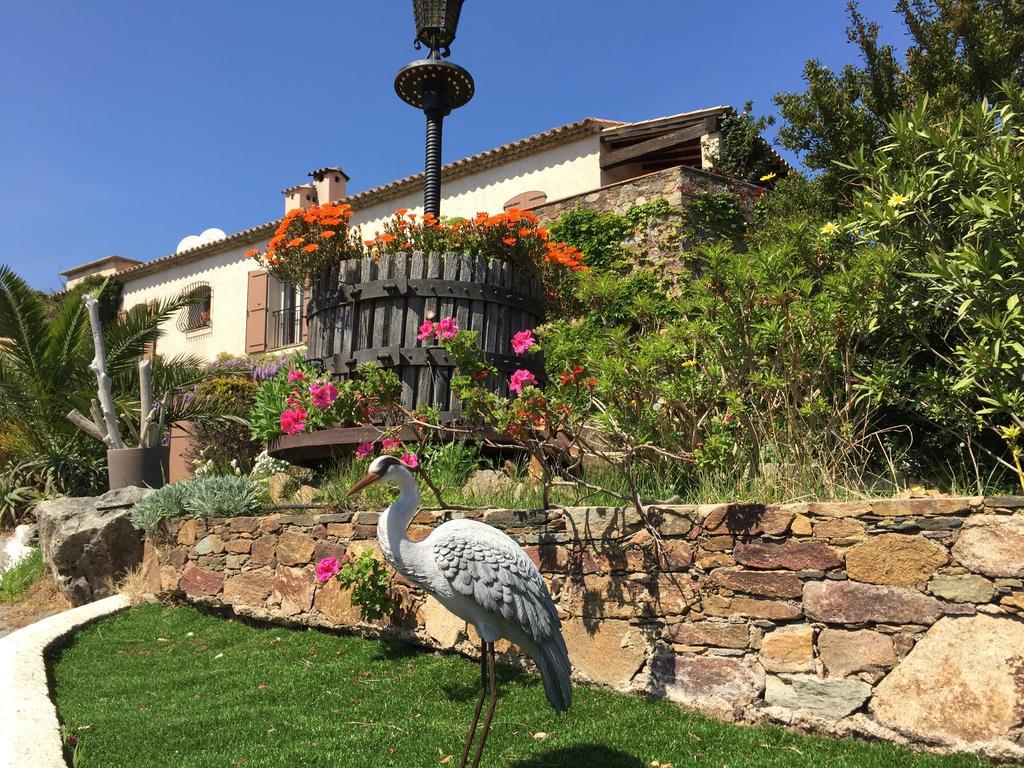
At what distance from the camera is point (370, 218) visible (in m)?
17.4

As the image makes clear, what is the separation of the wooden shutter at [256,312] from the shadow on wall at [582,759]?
1665 cm

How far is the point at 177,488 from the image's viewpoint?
7.77m

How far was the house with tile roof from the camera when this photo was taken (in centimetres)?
1386

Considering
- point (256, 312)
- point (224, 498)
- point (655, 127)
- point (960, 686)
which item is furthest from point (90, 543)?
point (256, 312)

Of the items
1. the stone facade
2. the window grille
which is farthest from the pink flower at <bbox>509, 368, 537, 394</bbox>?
the window grille

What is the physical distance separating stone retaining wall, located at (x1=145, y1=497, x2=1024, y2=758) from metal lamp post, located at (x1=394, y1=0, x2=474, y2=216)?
4.37m

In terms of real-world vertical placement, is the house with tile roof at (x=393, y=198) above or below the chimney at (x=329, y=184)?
below

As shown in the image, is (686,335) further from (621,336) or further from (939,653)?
(939,653)

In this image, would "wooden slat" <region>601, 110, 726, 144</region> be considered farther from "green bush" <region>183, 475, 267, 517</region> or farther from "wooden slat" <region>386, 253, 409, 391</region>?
"green bush" <region>183, 475, 267, 517</region>

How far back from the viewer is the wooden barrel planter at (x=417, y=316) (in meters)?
7.07

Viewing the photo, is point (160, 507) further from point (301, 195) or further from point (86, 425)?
point (301, 195)

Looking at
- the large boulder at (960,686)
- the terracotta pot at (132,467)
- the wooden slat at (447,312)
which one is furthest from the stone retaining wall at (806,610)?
the terracotta pot at (132,467)

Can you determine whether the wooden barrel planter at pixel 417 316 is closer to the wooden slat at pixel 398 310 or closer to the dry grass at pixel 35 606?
the wooden slat at pixel 398 310

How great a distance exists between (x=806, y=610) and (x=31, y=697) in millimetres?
4799
